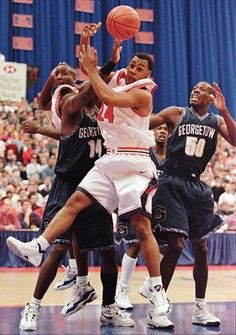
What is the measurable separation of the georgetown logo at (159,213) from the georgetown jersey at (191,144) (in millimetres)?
342

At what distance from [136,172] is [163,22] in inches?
601

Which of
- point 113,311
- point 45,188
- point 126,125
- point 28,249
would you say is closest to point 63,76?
point 126,125

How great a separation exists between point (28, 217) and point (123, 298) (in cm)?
514

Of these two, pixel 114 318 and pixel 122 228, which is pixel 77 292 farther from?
pixel 122 228

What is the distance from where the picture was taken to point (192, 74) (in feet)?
65.0

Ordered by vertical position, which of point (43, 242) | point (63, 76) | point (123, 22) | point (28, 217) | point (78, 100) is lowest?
point (28, 217)

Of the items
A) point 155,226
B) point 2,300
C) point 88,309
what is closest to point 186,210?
point 155,226

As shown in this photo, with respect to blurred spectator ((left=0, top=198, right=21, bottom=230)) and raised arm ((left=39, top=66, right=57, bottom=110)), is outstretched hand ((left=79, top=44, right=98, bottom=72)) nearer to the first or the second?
raised arm ((left=39, top=66, right=57, bottom=110))

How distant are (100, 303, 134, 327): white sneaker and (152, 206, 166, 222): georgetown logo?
0.75 m

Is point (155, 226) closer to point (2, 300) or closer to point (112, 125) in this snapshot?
point (112, 125)

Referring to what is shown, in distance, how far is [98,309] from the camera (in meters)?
5.96

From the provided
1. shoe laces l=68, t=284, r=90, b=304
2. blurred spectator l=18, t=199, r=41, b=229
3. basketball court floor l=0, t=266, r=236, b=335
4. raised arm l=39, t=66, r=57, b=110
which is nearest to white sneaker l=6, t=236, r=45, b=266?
Answer: basketball court floor l=0, t=266, r=236, b=335

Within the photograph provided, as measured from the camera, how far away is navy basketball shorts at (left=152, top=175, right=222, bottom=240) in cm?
529

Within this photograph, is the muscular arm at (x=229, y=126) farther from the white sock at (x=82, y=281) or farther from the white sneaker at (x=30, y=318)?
the white sneaker at (x=30, y=318)
